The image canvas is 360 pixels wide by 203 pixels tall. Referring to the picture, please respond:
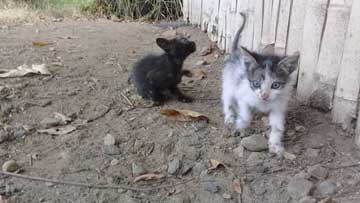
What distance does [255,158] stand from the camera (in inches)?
120

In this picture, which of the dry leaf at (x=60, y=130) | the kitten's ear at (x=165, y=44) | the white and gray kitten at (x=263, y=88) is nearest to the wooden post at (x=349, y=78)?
the white and gray kitten at (x=263, y=88)

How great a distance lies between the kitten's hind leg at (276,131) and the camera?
3094mm

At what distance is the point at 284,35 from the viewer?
12.9 feet

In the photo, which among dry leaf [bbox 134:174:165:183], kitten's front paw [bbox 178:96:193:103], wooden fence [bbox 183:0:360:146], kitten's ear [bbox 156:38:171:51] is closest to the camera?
dry leaf [bbox 134:174:165:183]

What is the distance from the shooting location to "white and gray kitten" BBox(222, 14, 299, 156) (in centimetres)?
307

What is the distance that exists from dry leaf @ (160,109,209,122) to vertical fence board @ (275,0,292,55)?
1.05 meters

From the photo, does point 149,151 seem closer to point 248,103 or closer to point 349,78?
point 248,103

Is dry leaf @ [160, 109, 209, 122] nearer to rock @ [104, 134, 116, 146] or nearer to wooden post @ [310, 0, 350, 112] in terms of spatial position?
rock @ [104, 134, 116, 146]

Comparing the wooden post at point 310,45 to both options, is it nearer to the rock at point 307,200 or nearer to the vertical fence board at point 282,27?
the vertical fence board at point 282,27

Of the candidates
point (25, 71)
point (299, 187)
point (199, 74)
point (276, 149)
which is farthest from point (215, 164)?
point (25, 71)

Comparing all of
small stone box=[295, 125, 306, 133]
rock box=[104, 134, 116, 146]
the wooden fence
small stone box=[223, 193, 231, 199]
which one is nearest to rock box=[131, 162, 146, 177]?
rock box=[104, 134, 116, 146]

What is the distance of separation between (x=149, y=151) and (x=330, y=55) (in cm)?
156

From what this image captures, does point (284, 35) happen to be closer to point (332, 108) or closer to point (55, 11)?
point (332, 108)

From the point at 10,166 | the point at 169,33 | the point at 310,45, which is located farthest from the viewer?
the point at 169,33
